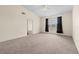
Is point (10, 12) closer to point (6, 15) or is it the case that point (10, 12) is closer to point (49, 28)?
point (6, 15)

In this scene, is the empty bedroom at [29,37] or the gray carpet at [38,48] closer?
the gray carpet at [38,48]

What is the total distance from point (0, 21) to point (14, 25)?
1214mm

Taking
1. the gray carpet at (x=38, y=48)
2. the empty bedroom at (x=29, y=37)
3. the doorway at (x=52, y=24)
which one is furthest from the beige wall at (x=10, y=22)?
the doorway at (x=52, y=24)

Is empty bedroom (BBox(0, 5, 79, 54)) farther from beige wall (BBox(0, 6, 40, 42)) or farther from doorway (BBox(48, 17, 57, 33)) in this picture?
doorway (BBox(48, 17, 57, 33))

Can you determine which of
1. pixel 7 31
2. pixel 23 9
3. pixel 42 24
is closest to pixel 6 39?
pixel 7 31

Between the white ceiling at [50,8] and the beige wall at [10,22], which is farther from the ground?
the white ceiling at [50,8]

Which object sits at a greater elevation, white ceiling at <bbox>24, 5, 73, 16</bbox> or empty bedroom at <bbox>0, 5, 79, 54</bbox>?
white ceiling at <bbox>24, 5, 73, 16</bbox>

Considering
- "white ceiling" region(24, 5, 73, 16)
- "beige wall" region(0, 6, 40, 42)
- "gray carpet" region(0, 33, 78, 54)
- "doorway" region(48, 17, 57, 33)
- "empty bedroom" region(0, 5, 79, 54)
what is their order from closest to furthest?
"gray carpet" region(0, 33, 78, 54)
"empty bedroom" region(0, 5, 79, 54)
"beige wall" region(0, 6, 40, 42)
"white ceiling" region(24, 5, 73, 16)
"doorway" region(48, 17, 57, 33)

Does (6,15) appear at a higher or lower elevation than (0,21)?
higher

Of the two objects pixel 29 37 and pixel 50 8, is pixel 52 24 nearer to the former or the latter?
pixel 50 8

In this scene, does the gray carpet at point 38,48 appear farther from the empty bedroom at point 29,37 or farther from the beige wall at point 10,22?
the beige wall at point 10,22

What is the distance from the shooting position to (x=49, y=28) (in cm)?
1075

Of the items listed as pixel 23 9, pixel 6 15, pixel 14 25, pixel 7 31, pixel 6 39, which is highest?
pixel 23 9

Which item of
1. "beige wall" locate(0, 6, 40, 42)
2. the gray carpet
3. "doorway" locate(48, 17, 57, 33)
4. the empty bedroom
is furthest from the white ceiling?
"doorway" locate(48, 17, 57, 33)
